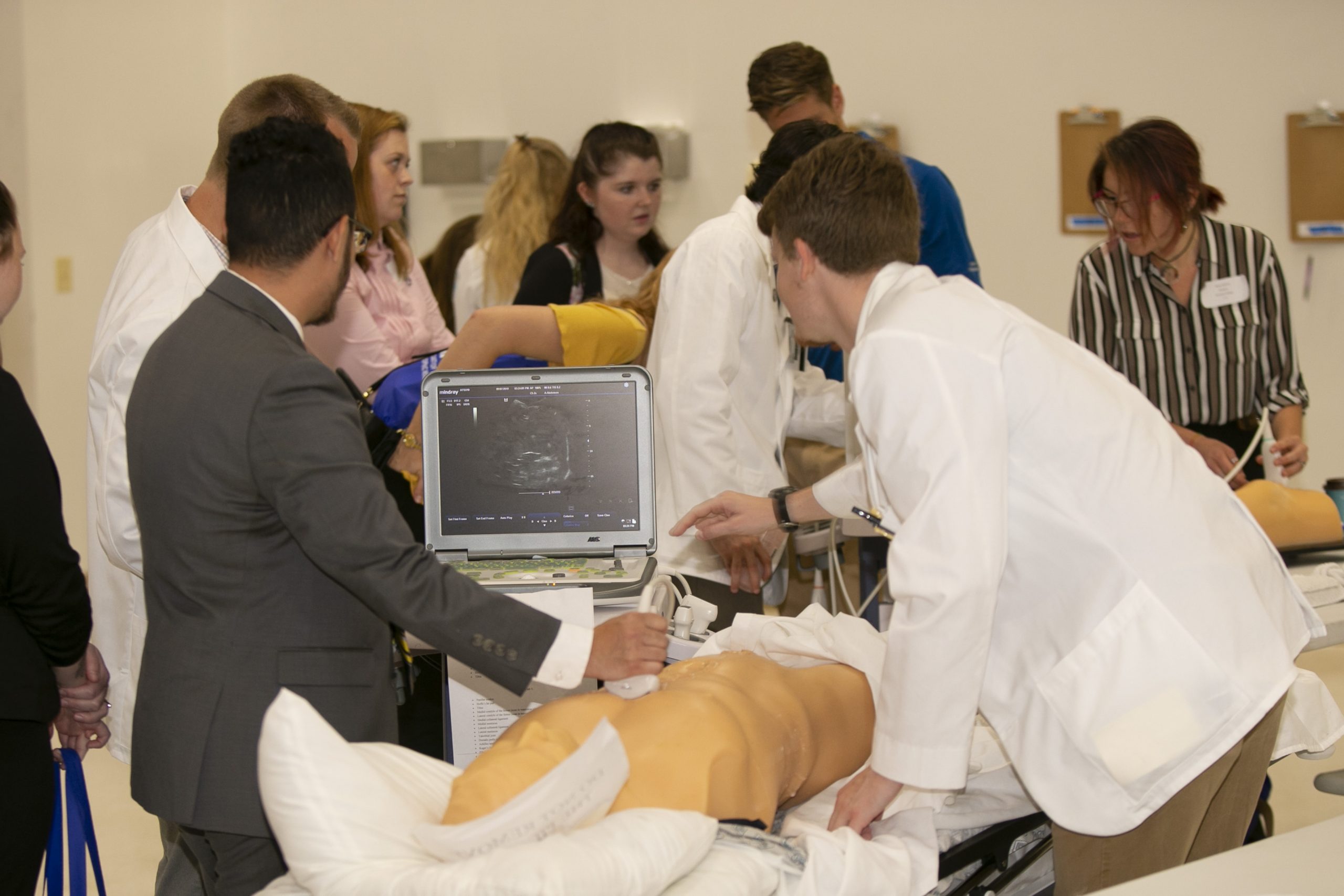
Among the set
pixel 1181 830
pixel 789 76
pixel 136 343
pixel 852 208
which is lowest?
pixel 1181 830

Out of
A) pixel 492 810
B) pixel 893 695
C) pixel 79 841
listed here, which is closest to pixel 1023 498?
pixel 893 695

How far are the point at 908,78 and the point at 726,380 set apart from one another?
3.09m

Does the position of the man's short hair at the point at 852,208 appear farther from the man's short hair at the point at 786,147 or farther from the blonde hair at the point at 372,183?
the blonde hair at the point at 372,183

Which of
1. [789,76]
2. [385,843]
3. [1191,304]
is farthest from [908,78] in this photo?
[385,843]

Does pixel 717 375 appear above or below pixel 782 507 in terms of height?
above

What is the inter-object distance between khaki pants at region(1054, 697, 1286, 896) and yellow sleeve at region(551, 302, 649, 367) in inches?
47.0

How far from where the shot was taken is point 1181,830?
1.51 meters

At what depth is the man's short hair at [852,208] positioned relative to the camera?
5.16 ft

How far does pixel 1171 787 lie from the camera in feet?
4.72

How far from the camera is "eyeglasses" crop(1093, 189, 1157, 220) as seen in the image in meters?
2.82

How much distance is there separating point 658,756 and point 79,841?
1.06 meters

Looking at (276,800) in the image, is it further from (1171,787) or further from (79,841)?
(1171,787)

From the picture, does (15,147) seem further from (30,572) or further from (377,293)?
(30,572)

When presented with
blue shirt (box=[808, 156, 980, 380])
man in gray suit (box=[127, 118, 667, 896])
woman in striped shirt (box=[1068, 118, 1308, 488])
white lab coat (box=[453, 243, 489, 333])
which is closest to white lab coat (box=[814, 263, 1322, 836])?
man in gray suit (box=[127, 118, 667, 896])
